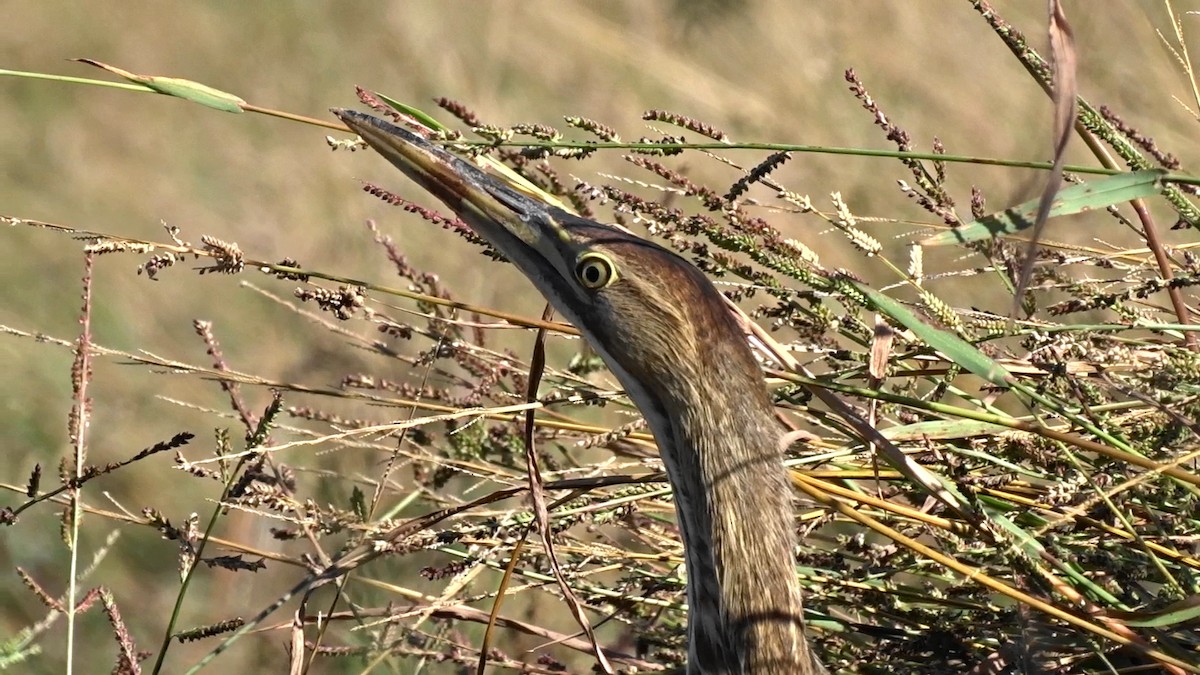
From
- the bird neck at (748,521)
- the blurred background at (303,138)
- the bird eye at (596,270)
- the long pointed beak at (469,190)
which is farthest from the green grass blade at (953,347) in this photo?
the blurred background at (303,138)

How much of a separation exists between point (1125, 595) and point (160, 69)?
4.05m

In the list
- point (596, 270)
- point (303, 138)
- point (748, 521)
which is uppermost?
point (303, 138)

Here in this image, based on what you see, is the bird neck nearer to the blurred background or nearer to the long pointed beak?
the long pointed beak

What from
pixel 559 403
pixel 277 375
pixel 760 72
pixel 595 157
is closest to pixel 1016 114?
pixel 760 72

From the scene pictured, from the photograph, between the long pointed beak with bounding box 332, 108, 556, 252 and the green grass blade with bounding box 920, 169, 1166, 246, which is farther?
the long pointed beak with bounding box 332, 108, 556, 252

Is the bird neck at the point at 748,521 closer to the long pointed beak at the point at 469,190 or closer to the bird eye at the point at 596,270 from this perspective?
the bird eye at the point at 596,270

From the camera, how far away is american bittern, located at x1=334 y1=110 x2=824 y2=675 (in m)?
1.52

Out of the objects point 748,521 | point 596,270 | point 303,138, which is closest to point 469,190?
point 596,270

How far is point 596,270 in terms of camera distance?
1588 mm

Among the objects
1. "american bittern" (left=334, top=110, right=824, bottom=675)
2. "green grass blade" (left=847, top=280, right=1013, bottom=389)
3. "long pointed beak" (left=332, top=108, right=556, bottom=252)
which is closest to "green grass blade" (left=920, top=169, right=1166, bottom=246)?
"green grass blade" (left=847, top=280, right=1013, bottom=389)

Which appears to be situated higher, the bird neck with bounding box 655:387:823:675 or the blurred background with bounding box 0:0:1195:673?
the blurred background with bounding box 0:0:1195:673

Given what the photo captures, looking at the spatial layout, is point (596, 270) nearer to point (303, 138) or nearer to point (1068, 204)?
point (1068, 204)

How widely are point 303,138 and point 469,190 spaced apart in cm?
318

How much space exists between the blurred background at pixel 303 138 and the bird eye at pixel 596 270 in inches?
58.8
